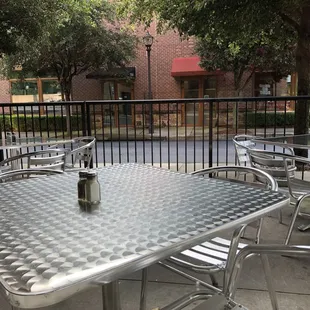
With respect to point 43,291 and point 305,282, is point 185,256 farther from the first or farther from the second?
point 43,291

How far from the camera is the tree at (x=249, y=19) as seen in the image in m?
5.96

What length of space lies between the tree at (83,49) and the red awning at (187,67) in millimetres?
2390

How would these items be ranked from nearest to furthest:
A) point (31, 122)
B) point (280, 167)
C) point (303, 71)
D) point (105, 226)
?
point (105, 226)
point (280, 167)
point (303, 71)
point (31, 122)

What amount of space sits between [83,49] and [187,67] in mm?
5143

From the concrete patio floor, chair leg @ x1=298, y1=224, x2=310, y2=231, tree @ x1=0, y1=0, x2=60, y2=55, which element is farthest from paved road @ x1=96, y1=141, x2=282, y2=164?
the concrete patio floor

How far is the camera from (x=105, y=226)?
4.49ft

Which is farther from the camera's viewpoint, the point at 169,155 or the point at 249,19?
the point at 169,155

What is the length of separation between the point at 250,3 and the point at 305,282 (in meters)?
4.70

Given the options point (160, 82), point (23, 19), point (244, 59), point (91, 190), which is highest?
point (23, 19)

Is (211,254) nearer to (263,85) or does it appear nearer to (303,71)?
(303,71)

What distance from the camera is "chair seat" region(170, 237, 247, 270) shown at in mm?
1913

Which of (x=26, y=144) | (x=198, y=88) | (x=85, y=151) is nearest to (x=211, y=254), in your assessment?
(x=85, y=151)

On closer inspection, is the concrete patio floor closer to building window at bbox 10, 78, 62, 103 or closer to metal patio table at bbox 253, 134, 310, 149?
metal patio table at bbox 253, 134, 310, 149

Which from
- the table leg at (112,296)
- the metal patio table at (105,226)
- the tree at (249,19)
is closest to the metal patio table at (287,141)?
the metal patio table at (105,226)
